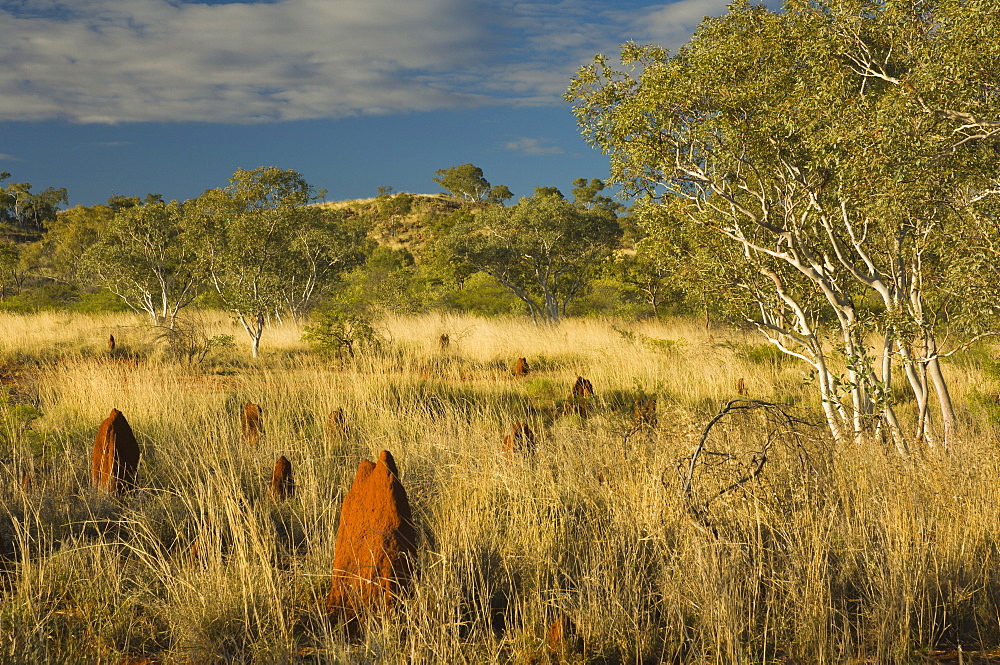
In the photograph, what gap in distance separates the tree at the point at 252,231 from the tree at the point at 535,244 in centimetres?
751

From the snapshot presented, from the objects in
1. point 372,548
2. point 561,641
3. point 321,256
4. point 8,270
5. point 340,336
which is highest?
point 8,270

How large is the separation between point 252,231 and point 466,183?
60192 millimetres

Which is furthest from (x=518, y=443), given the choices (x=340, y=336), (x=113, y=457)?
(x=340, y=336)

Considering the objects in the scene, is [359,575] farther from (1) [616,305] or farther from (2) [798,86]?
(1) [616,305]

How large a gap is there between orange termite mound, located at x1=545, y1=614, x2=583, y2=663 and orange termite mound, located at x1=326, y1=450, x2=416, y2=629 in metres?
0.81

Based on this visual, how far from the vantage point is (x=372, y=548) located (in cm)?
364

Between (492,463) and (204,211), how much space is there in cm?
1546

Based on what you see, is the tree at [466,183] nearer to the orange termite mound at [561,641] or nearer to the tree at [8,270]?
the tree at [8,270]

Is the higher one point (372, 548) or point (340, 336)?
point (340, 336)

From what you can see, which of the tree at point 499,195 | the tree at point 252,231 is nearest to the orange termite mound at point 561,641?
the tree at point 252,231

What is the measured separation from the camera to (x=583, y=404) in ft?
30.6

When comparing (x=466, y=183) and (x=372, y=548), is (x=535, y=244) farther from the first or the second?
(x=466, y=183)

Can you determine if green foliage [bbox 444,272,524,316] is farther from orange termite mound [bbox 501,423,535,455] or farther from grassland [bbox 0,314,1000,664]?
grassland [bbox 0,314,1000,664]

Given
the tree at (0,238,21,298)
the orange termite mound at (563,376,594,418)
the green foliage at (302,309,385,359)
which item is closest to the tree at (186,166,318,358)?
the green foliage at (302,309,385,359)
